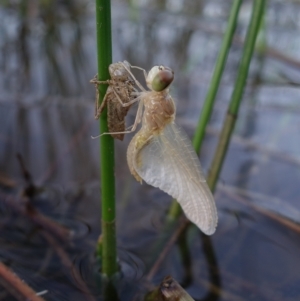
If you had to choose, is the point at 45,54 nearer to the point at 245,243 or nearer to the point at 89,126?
the point at 89,126

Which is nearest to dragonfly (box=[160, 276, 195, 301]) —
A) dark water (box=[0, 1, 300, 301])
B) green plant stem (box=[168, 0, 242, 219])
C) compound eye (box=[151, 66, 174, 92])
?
dark water (box=[0, 1, 300, 301])

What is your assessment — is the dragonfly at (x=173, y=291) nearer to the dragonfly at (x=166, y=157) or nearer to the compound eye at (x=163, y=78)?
the dragonfly at (x=166, y=157)

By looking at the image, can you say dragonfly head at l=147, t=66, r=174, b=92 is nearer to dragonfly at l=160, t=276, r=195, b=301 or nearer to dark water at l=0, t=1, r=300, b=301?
dragonfly at l=160, t=276, r=195, b=301

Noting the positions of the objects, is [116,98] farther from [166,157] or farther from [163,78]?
[166,157]

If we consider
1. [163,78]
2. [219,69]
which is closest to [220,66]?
[219,69]

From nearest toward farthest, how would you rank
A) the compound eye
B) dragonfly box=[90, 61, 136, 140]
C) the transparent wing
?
1. dragonfly box=[90, 61, 136, 140]
2. the compound eye
3. the transparent wing

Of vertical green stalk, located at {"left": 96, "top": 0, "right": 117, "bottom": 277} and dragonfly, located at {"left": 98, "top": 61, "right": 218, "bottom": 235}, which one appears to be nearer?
vertical green stalk, located at {"left": 96, "top": 0, "right": 117, "bottom": 277}

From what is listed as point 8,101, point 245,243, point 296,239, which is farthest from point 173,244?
point 8,101
